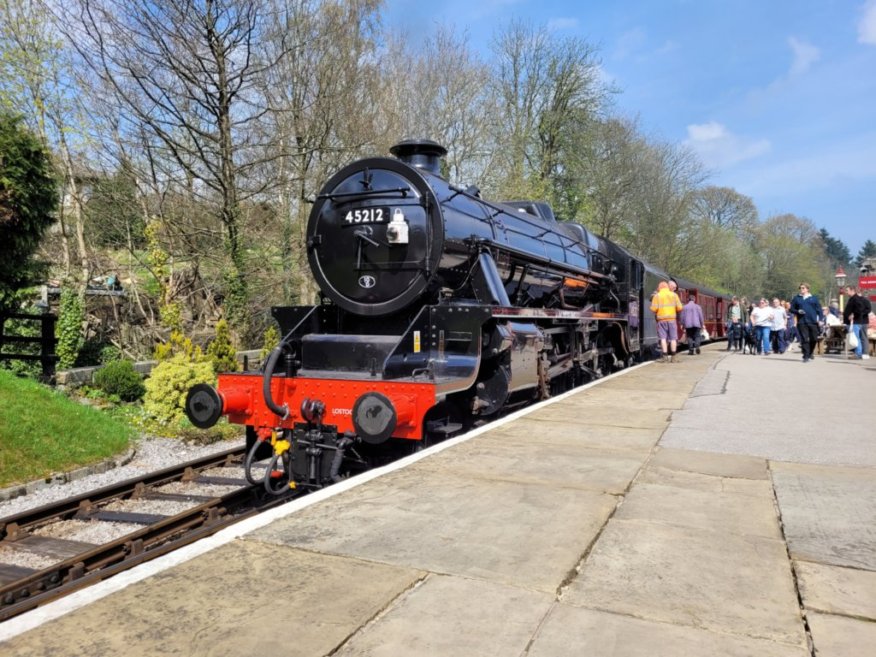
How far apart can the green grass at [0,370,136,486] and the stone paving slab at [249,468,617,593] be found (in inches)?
191

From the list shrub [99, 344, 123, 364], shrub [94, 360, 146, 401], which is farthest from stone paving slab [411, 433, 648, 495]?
shrub [99, 344, 123, 364]

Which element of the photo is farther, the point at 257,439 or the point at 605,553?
the point at 257,439

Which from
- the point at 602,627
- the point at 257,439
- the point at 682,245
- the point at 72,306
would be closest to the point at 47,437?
the point at 257,439

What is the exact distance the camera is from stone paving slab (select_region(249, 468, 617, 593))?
9.06 feet

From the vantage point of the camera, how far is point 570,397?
26.0 feet

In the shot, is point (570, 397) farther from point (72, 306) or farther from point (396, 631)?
point (72, 306)

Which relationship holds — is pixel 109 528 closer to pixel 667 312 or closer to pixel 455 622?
pixel 455 622

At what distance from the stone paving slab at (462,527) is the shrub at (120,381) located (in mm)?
8591

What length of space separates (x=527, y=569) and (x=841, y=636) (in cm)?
114

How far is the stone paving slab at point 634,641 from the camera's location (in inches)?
81.0

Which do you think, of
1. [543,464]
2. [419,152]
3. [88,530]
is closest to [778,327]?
[419,152]

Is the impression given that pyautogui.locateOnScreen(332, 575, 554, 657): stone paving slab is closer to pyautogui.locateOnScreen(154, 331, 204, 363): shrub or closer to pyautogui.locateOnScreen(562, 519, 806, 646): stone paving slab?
pyautogui.locateOnScreen(562, 519, 806, 646): stone paving slab

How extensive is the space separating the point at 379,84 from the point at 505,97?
1426 cm

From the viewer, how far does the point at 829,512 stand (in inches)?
139
